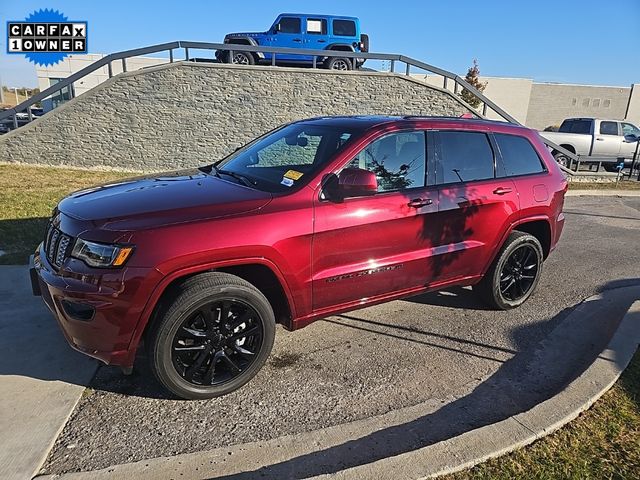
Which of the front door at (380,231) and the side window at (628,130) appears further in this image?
the side window at (628,130)

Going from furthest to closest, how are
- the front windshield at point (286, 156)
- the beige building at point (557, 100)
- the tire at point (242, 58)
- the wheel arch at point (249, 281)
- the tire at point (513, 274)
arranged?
the beige building at point (557, 100) → the tire at point (242, 58) → the tire at point (513, 274) → the front windshield at point (286, 156) → the wheel arch at point (249, 281)

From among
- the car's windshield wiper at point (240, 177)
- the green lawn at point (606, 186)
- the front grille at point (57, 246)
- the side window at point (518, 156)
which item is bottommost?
the green lawn at point (606, 186)

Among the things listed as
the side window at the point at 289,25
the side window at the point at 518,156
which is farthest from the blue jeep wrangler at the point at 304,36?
the side window at the point at 518,156

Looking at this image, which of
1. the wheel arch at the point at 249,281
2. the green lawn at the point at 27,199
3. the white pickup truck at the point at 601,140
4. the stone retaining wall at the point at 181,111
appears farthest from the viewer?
the white pickup truck at the point at 601,140

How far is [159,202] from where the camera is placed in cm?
289

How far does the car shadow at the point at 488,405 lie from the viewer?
234cm

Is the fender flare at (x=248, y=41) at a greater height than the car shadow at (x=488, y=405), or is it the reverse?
the fender flare at (x=248, y=41)

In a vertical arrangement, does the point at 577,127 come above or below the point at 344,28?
below

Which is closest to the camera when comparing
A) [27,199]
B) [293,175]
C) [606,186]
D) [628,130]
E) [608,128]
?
[293,175]

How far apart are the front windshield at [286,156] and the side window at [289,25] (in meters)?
13.3

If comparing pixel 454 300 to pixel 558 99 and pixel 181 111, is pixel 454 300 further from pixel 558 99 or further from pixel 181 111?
pixel 558 99

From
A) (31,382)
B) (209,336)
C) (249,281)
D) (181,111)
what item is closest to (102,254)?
(209,336)

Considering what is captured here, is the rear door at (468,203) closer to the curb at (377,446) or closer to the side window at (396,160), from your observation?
the side window at (396,160)

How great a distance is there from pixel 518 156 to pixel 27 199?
7.77m
